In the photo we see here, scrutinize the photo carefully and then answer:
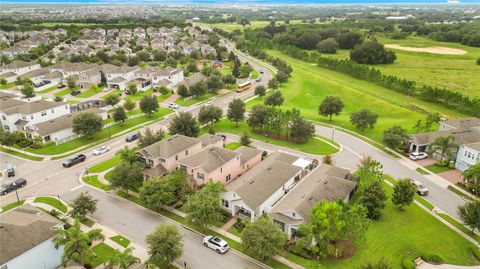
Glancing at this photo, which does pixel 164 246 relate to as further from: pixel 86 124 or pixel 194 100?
pixel 194 100

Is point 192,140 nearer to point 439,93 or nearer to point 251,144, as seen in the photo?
point 251,144

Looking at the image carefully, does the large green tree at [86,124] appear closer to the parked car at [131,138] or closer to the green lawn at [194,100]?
the parked car at [131,138]

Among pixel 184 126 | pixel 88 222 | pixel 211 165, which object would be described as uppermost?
pixel 211 165

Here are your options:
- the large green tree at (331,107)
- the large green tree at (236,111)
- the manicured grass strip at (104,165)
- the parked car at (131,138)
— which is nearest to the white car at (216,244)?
the manicured grass strip at (104,165)

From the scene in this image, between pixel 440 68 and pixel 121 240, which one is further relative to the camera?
pixel 440 68


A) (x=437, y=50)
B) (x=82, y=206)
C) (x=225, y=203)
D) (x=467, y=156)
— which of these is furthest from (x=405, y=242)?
(x=437, y=50)

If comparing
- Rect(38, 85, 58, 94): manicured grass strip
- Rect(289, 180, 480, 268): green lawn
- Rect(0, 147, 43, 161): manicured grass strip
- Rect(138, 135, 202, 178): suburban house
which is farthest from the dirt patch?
Rect(0, 147, 43, 161): manicured grass strip

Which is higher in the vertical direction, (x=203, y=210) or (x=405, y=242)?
(x=203, y=210)
